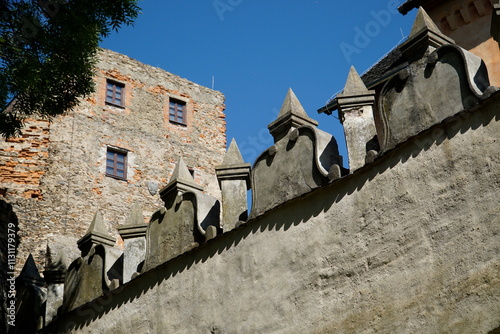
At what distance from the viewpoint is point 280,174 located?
288 inches

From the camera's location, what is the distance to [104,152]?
21734mm

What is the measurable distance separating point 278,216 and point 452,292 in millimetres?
2155

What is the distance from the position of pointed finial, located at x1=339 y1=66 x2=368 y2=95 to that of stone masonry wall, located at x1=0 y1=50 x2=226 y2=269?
14.0 metres

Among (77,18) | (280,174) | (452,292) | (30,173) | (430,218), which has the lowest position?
(452,292)

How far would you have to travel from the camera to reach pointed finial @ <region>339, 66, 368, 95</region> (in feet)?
23.0

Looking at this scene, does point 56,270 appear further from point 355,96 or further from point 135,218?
point 355,96

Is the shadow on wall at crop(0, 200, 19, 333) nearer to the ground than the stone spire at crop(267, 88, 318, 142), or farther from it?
nearer to the ground

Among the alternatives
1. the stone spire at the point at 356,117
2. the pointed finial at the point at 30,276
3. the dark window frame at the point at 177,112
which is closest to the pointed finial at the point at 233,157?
the stone spire at the point at 356,117

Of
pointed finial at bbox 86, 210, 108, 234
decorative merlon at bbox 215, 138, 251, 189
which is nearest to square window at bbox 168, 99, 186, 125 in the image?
pointed finial at bbox 86, 210, 108, 234

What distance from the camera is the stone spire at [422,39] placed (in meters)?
6.47

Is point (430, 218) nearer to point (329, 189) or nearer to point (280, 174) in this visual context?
point (329, 189)

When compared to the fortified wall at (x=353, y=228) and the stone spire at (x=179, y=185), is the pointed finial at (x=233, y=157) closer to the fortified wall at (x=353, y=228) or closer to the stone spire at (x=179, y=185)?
the fortified wall at (x=353, y=228)

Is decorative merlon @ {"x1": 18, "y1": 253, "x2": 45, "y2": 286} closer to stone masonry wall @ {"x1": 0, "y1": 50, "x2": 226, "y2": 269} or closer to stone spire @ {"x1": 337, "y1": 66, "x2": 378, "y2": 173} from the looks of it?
stone spire @ {"x1": 337, "y1": 66, "x2": 378, "y2": 173}

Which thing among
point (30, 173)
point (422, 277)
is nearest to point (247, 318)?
point (422, 277)
